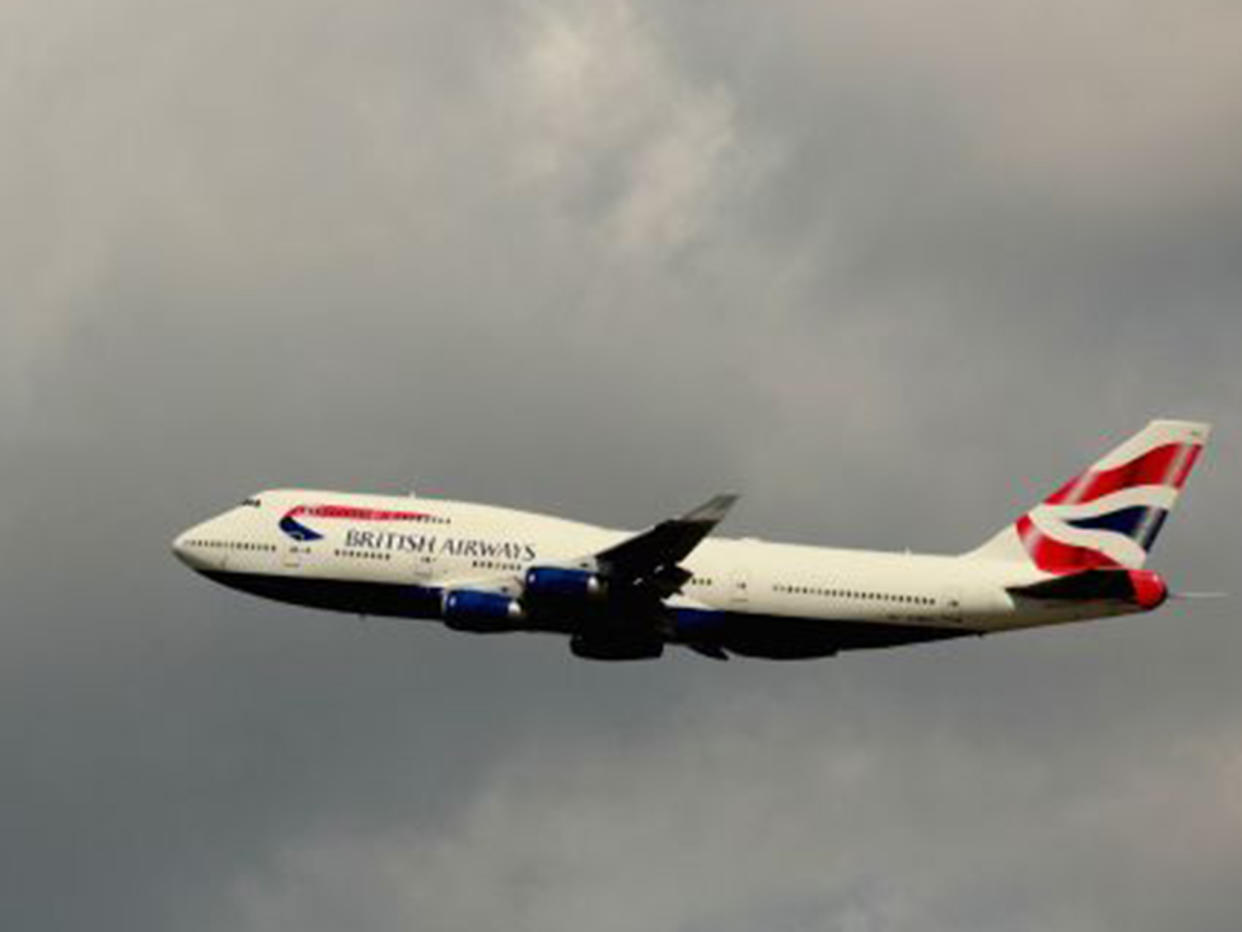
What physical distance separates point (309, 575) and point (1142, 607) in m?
31.5

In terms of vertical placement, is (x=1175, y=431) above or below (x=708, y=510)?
above

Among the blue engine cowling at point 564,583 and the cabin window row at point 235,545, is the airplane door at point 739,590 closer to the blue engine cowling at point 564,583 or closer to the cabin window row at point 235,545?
the blue engine cowling at point 564,583

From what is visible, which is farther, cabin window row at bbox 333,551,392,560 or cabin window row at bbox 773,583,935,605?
cabin window row at bbox 333,551,392,560

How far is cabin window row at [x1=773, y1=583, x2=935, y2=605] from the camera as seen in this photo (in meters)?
95.3

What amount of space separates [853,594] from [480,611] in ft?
46.4

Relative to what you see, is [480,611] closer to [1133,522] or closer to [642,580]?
[642,580]

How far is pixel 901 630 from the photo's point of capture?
95.9 m

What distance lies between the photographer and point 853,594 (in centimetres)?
9544

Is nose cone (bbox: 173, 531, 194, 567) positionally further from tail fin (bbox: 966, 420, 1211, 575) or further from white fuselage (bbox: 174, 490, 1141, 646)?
tail fin (bbox: 966, 420, 1211, 575)

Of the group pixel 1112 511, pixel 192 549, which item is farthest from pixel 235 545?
pixel 1112 511

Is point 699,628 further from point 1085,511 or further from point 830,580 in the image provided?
point 1085,511

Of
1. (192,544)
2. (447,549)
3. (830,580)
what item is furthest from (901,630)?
(192,544)

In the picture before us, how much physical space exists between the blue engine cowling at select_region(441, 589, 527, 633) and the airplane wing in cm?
385

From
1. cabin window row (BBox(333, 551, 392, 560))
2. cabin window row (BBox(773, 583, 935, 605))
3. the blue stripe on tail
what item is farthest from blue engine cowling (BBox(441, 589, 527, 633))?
the blue stripe on tail
